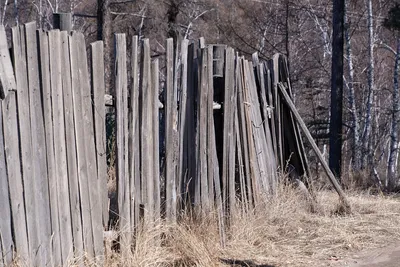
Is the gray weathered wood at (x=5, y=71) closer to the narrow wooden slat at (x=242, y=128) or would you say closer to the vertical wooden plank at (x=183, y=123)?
the vertical wooden plank at (x=183, y=123)

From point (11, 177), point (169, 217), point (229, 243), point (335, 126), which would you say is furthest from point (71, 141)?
point (335, 126)

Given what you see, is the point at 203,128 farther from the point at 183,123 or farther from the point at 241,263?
the point at 241,263

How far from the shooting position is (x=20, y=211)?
4.53 m

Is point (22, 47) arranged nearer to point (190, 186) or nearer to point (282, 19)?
point (190, 186)

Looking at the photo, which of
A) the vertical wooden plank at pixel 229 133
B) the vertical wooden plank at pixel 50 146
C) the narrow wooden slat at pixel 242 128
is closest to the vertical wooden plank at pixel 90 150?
the vertical wooden plank at pixel 50 146

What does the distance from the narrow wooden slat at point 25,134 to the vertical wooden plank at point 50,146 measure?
169 millimetres

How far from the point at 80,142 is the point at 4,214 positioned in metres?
0.96

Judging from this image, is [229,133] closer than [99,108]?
No

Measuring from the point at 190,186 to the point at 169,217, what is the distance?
46cm

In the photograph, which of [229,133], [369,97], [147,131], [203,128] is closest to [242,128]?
[229,133]

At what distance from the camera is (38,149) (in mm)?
4730

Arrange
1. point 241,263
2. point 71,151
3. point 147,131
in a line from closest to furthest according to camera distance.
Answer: point 71,151 → point 147,131 → point 241,263

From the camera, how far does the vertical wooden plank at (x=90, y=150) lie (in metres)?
5.22

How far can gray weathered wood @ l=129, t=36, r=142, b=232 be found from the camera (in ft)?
18.9
